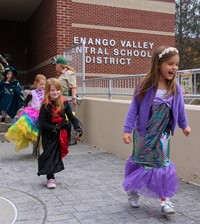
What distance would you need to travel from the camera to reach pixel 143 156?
12.2 feet

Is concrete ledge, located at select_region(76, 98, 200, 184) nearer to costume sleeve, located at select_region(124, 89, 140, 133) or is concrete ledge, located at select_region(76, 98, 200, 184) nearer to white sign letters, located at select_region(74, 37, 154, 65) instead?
costume sleeve, located at select_region(124, 89, 140, 133)

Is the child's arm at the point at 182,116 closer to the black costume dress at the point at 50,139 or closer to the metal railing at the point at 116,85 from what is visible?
the metal railing at the point at 116,85

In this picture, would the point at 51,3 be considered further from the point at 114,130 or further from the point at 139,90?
the point at 139,90

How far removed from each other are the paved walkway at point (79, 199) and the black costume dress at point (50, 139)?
11.1 inches

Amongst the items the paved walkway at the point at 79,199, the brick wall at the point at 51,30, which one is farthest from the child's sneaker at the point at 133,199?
the brick wall at the point at 51,30

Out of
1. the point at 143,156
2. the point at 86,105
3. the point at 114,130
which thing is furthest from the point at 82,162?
the point at 143,156

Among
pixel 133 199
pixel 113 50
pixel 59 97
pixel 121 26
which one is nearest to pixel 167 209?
pixel 133 199

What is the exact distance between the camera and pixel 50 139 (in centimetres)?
497

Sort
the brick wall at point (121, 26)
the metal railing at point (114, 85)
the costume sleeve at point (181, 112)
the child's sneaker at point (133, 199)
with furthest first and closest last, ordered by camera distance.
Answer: the brick wall at point (121, 26), the metal railing at point (114, 85), the child's sneaker at point (133, 199), the costume sleeve at point (181, 112)

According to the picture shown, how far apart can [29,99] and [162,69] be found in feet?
12.6

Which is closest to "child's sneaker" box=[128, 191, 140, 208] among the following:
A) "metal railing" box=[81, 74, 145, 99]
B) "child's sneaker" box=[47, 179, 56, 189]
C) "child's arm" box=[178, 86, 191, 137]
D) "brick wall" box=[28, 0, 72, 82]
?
"child's arm" box=[178, 86, 191, 137]

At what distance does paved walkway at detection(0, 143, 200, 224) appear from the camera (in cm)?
371

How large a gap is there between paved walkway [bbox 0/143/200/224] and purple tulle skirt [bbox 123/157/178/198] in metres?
0.28

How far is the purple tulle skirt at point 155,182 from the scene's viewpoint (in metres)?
3.62
